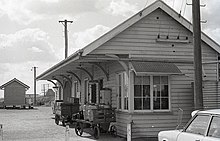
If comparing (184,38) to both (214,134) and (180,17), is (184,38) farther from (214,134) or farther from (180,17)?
(214,134)

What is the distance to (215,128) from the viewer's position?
710 centimetres

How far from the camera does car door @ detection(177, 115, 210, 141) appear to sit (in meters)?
7.38

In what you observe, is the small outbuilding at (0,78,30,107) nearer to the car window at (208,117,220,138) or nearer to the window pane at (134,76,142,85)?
the window pane at (134,76,142,85)

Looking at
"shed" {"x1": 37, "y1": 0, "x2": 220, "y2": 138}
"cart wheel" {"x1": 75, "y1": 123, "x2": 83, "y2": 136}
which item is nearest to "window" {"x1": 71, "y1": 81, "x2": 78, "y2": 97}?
"shed" {"x1": 37, "y1": 0, "x2": 220, "y2": 138}

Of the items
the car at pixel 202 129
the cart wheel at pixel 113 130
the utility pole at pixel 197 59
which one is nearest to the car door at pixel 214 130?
the car at pixel 202 129

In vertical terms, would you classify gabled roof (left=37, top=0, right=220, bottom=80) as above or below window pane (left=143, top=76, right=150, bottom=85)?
above

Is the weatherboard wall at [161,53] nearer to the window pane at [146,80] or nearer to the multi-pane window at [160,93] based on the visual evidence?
the multi-pane window at [160,93]

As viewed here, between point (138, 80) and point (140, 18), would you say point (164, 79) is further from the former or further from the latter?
point (140, 18)

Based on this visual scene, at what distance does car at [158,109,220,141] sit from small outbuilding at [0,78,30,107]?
1835 inches

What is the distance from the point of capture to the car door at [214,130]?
274 inches

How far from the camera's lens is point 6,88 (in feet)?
172

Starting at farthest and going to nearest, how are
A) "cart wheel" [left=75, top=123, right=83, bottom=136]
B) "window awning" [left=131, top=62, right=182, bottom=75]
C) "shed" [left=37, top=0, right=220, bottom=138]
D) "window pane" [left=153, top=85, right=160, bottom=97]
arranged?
1. "cart wheel" [left=75, top=123, right=83, bottom=136]
2. "window pane" [left=153, top=85, right=160, bottom=97]
3. "shed" [left=37, top=0, right=220, bottom=138]
4. "window awning" [left=131, top=62, right=182, bottom=75]

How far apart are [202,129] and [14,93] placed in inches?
1885

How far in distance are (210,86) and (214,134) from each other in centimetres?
835
